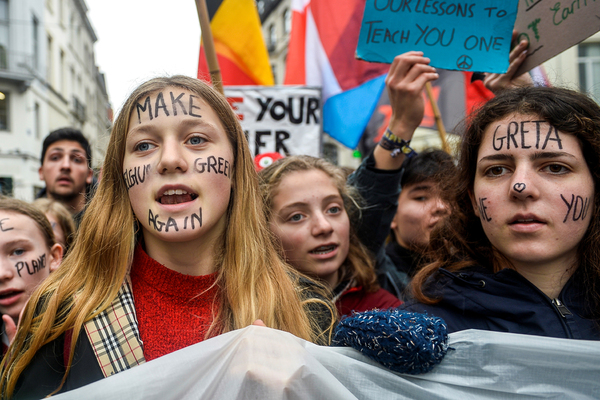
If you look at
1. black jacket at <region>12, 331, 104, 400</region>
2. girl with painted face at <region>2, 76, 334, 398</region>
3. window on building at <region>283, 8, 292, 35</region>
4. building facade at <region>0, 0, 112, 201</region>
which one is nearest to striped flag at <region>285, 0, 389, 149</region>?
girl with painted face at <region>2, 76, 334, 398</region>

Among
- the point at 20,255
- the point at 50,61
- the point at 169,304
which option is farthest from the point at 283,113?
the point at 50,61

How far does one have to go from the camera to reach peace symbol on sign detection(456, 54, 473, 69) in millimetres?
2283

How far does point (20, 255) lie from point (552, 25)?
2574 millimetres

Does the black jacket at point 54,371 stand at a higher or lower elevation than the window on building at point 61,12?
lower

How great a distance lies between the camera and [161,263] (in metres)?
1.63

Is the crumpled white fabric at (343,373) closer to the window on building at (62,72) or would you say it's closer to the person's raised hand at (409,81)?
the person's raised hand at (409,81)

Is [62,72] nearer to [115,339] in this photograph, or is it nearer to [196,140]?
[196,140]

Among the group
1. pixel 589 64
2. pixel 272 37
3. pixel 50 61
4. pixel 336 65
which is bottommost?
pixel 336 65

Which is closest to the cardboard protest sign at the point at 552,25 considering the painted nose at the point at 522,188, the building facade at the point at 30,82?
the painted nose at the point at 522,188

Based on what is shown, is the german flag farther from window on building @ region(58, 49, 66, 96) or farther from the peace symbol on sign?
window on building @ region(58, 49, 66, 96)

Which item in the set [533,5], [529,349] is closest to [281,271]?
[529,349]

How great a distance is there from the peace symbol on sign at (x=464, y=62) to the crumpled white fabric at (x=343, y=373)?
1.46m

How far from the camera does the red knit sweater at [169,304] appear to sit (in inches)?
58.2

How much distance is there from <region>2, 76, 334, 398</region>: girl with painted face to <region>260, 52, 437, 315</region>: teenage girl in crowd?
0.50 meters
